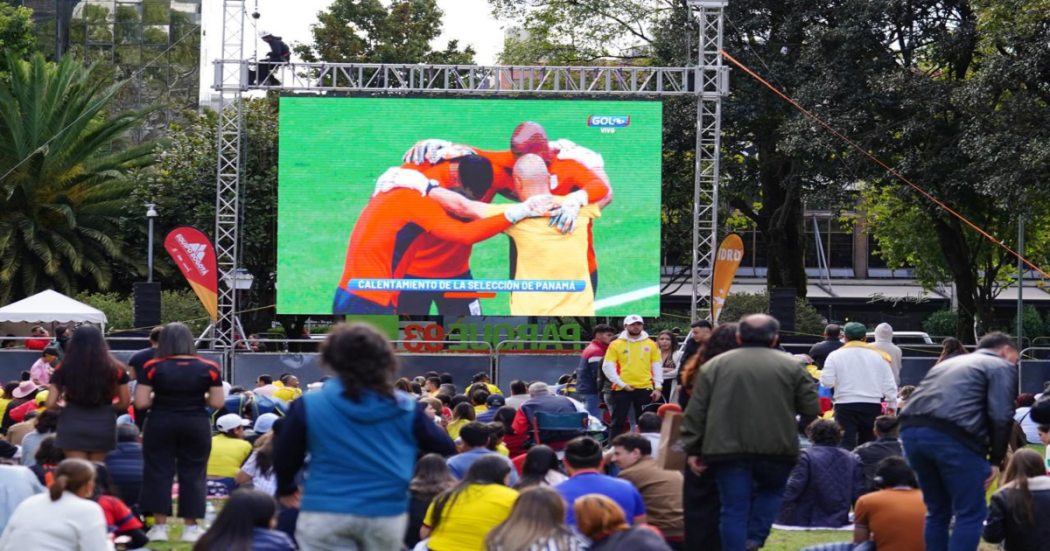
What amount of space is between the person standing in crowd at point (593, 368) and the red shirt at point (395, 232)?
24.9 ft

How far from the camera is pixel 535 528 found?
6035 mm

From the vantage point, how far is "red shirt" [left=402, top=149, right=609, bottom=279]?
2227 centimetres

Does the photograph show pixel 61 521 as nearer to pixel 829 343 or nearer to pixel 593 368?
pixel 593 368

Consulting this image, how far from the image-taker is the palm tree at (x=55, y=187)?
30.9 m

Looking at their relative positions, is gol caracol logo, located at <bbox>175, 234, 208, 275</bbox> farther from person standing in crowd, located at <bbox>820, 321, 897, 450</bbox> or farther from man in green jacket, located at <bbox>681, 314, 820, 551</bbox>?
man in green jacket, located at <bbox>681, 314, 820, 551</bbox>

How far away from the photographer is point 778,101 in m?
29.0

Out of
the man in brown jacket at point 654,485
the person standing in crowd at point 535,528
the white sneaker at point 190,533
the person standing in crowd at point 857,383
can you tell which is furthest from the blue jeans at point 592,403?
the person standing in crowd at point 535,528

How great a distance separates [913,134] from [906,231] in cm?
1050

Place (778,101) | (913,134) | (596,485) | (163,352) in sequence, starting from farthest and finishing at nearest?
(778,101)
(913,134)
(163,352)
(596,485)

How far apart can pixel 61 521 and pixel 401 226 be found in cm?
1609

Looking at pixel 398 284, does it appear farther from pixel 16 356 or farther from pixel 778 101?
pixel 778 101

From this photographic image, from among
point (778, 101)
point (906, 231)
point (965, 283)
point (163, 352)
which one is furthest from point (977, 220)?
point (163, 352)

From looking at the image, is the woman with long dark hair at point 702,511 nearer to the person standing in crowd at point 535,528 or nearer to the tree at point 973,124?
the person standing in crowd at point 535,528

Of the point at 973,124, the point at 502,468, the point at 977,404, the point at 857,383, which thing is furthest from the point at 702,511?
the point at 973,124
